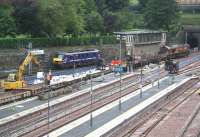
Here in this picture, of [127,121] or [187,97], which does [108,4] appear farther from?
[127,121]

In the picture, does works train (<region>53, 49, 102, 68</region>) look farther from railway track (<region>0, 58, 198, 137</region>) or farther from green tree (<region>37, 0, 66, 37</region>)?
railway track (<region>0, 58, 198, 137</region>)

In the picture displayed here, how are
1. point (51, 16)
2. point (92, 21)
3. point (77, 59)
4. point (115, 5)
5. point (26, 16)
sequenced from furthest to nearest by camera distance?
point (115, 5) → point (92, 21) → point (77, 59) → point (51, 16) → point (26, 16)

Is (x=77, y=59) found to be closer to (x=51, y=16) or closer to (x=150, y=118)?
(x=51, y=16)

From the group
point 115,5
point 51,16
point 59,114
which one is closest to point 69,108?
point 59,114

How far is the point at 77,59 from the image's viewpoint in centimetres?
9219

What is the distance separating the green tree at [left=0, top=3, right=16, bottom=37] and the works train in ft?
24.5

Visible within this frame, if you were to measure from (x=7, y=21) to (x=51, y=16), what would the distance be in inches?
289

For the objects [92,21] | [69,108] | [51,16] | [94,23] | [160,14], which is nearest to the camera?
[69,108]

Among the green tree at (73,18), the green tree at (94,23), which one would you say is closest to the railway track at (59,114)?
the green tree at (73,18)

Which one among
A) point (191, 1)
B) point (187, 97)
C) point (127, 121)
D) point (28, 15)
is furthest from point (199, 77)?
point (191, 1)

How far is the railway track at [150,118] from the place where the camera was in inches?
1806

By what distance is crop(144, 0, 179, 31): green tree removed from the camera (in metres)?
133

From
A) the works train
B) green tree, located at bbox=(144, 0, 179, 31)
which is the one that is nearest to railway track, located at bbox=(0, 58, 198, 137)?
the works train

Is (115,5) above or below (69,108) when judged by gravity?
above
